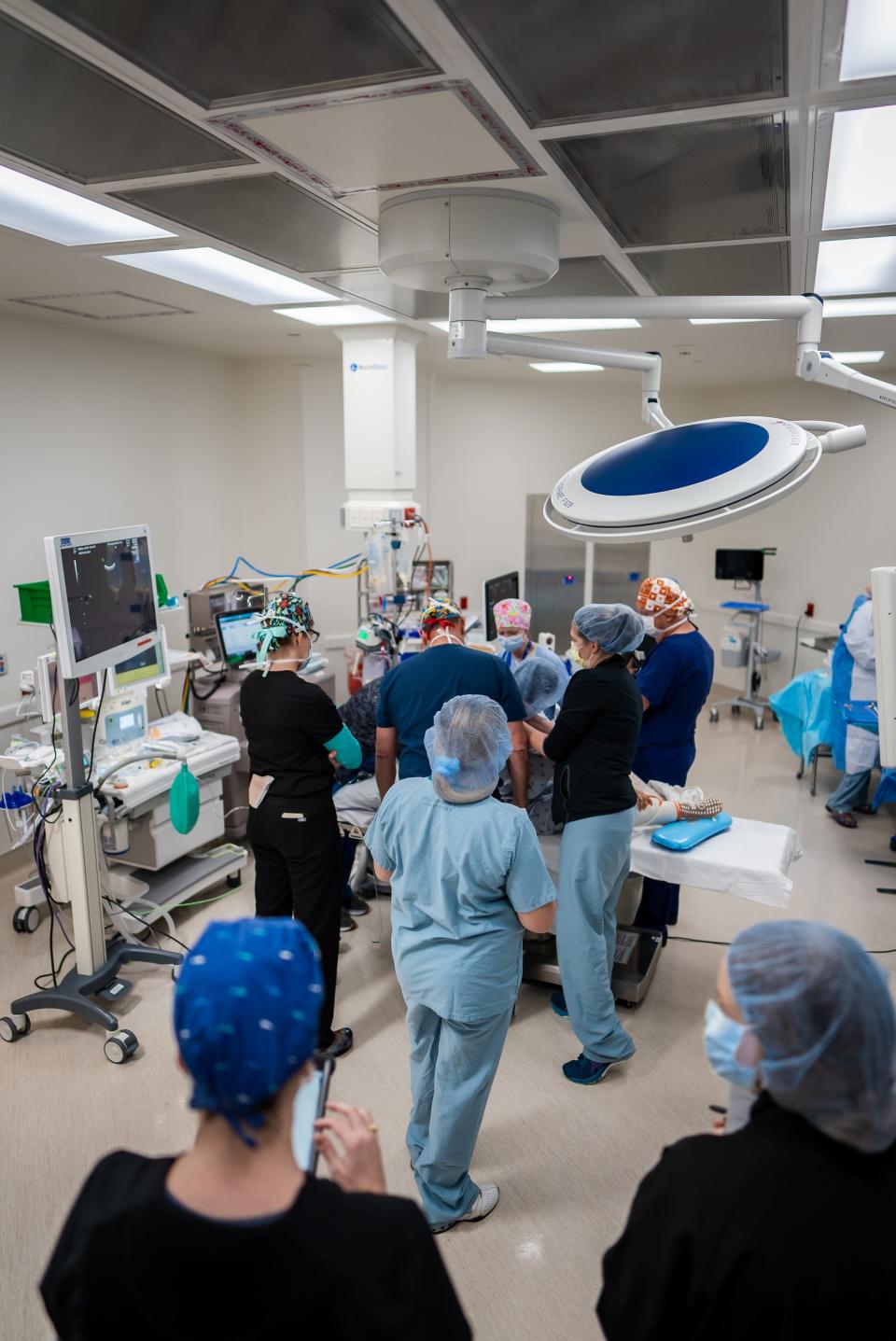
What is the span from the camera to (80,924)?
3193 millimetres

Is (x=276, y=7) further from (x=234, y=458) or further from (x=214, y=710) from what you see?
(x=234, y=458)

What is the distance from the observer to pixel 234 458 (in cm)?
653

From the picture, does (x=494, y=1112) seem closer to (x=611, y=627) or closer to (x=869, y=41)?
(x=611, y=627)

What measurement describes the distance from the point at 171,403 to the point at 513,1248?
524cm

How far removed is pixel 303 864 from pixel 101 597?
1.19m

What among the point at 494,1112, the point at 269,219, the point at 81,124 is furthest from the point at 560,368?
the point at 494,1112

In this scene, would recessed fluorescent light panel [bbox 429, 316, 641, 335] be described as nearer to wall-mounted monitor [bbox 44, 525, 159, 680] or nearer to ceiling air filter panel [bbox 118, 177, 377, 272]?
ceiling air filter panel [bbox 118, 177, 377, 272]

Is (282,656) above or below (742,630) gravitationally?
above

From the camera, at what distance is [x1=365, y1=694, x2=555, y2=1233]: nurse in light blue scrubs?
2.06 metres

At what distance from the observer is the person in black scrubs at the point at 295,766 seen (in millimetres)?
2775

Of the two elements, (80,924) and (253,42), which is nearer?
(253,42)

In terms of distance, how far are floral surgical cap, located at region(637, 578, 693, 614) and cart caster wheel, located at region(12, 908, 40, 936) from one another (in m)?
2.96

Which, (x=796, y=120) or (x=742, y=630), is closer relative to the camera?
(x=796, y=120)

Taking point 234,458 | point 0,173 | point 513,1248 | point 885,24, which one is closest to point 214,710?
point 234,458
